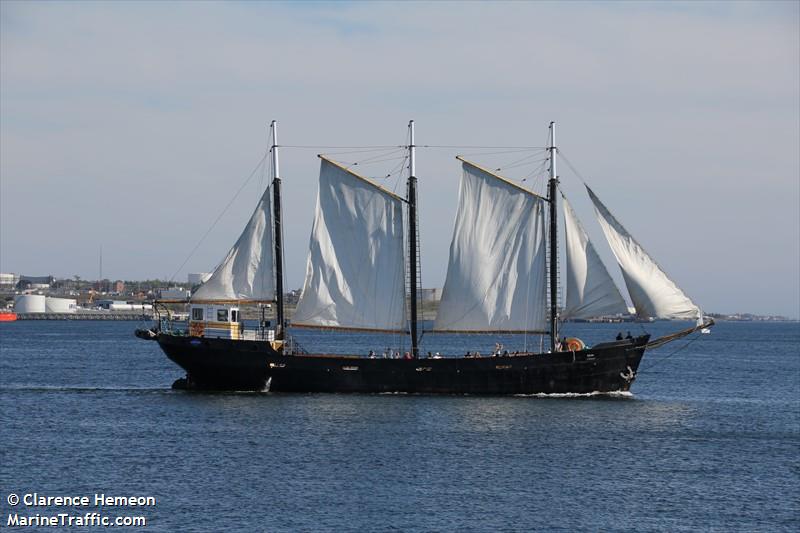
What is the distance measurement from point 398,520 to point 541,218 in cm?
3359

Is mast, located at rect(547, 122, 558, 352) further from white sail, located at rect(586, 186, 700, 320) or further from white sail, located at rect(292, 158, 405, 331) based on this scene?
white sail, located at rect(292, 158, 405, 331)

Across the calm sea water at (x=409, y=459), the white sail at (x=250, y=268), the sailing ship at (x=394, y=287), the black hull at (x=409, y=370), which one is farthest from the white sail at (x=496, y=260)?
the white sail at (x=250, y=268)

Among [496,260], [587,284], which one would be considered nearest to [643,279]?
[587,284]

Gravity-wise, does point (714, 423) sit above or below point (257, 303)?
below

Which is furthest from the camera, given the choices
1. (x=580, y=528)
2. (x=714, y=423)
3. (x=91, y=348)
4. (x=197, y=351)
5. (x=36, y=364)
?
(x=91, y=348)

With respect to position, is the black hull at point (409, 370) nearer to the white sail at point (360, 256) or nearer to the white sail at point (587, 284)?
the white sail at point (587, 284)

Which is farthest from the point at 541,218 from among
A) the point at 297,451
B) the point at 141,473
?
the point at 141,473

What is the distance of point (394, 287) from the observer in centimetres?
7088

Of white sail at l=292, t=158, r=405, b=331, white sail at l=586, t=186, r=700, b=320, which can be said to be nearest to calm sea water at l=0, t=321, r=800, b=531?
white sail at l=586, t=186, r=700, b=320

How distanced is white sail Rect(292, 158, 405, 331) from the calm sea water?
19.0 feet

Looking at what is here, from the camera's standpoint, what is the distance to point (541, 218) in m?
70.4

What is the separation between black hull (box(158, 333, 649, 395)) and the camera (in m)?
67.5

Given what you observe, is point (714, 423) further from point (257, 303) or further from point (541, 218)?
point (257, 303)

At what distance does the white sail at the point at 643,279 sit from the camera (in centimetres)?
6806
